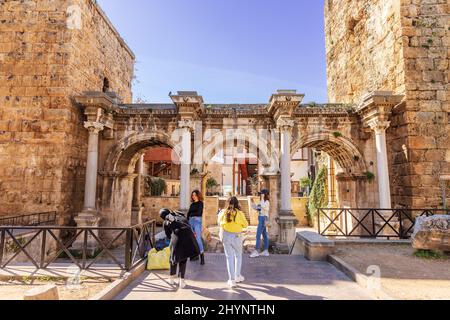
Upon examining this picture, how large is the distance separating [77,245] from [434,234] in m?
10.2

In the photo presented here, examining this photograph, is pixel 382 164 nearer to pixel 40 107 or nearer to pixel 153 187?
pixel 40 107

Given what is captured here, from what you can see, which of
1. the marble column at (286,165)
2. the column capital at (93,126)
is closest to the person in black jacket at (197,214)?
the marble column at (286,165)

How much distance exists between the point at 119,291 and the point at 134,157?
782cm

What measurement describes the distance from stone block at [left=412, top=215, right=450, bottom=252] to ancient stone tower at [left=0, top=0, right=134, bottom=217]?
401 inches

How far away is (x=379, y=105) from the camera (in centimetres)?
812

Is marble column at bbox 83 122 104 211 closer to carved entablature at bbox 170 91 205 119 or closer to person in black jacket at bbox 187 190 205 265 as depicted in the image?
carved entablature at bbox 170 91 205 119

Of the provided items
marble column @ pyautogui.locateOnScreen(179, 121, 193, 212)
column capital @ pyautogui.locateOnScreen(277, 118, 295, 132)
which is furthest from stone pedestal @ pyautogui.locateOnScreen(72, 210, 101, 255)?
column capital @ pyautogui.locateOnScreen(277, 118, 295, 132)

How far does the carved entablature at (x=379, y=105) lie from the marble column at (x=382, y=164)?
6.5 inches

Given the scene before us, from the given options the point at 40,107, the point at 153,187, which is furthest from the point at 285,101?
the point at 153,187

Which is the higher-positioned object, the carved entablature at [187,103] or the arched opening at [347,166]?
the carved entablature at [187,103]

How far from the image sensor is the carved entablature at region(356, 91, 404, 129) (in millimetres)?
8016

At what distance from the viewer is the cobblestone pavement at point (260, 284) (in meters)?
3.70

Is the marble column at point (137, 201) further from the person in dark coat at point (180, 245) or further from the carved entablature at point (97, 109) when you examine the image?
the person in dark coat at point (180, 245)
